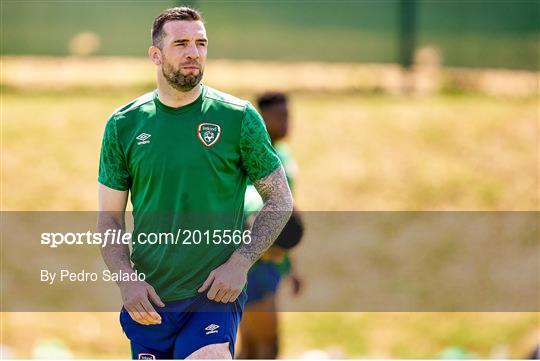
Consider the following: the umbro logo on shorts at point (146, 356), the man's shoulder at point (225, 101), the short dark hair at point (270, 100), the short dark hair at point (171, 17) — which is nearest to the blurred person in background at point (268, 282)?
the short dark hair at point (270, 100)

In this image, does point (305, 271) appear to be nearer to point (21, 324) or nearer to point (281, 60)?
point (21, 324)

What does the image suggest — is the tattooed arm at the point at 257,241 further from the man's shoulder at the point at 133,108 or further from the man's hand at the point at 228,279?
the man's shoulder at the point at 133,108

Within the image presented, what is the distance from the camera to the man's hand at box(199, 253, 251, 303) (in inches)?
203

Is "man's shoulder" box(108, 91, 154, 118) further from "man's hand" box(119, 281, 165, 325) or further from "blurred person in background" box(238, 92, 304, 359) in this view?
"blurred person in background" box(238, 92, 304, 359)

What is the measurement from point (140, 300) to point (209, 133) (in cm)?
82

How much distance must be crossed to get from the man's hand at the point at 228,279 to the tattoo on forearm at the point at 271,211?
0.08 metres

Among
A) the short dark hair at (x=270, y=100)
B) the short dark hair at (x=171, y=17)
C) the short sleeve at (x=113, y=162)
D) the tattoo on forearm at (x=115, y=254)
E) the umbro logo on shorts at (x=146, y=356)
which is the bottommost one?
the umbro logo on shorts at (x=146, y=356)

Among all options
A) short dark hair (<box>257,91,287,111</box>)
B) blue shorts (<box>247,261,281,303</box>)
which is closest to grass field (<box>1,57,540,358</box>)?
blue shorts (<box>247,261,281,303</box>)

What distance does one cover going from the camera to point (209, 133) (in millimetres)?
5246

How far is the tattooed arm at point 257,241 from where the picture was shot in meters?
5.16

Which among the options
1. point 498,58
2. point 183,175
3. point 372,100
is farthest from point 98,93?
point 183,175

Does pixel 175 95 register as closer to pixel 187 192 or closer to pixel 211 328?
pixel 187 192

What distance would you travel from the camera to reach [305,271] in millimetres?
13078

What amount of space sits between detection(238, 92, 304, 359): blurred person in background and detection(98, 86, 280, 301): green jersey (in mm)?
2760
